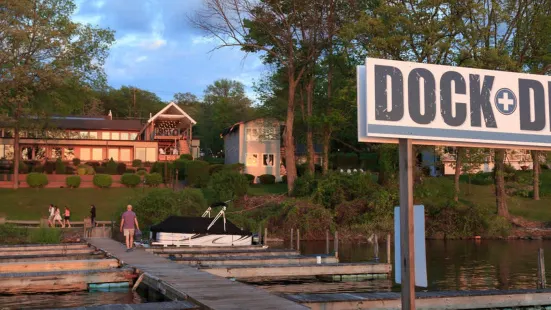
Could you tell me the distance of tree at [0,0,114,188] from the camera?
4766 cm

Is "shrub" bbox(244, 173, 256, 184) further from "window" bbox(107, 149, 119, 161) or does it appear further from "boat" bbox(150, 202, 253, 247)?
"boat" bbox(150, 202, 253, 247)

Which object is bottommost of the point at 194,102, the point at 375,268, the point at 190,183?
the point at 375,268

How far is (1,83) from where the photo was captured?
47812 millimetres

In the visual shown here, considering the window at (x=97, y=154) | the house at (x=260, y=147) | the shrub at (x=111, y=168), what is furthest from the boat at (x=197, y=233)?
the window at (x=97, y=154)

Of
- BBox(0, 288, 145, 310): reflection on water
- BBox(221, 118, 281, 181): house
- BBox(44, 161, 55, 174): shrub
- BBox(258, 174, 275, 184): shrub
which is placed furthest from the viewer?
BBox(221, 118, 281, 181): house

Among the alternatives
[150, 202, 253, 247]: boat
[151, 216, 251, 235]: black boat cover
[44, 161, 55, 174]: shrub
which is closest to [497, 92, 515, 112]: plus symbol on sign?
[150, 202, 253, 247]: boat

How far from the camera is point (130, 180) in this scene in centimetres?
5809

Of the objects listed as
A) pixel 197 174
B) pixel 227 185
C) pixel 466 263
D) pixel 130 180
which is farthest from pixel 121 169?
pixel 466 263

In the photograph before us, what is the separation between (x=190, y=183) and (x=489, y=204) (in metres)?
28.2

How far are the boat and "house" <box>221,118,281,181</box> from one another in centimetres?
3871

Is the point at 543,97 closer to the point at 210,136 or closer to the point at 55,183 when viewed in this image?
the point at 55,183

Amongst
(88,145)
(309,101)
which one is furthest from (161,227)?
(88,145)

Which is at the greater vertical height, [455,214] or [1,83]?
[1,83]

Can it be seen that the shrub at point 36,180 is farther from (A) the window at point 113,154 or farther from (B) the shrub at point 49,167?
(A) the window at point 113,154
